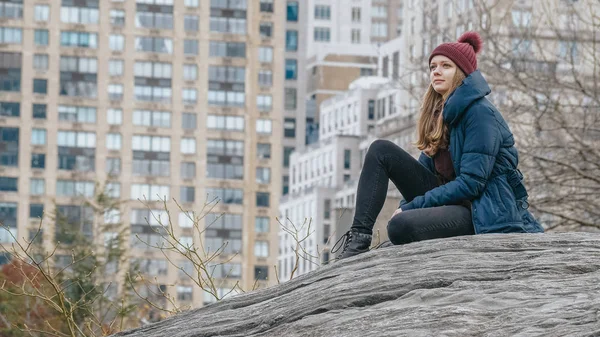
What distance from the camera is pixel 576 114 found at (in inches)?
1065

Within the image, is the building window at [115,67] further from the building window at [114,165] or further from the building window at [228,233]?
the building window at [228,233]

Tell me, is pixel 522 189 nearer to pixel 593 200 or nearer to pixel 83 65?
pixel 593 200

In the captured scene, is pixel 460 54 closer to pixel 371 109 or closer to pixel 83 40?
pixel 83 40

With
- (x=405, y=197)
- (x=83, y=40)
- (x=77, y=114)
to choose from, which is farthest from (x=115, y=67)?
(x=405, y=197)

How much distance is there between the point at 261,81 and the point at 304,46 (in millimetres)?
40034

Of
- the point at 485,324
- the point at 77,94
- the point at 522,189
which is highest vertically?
the point at 77,94

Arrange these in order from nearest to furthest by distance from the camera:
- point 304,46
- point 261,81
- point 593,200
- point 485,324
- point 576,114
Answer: point 485,324 → point 593,200 → point 576,114 → point 261,81 → point 304,46

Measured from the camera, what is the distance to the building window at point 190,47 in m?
133

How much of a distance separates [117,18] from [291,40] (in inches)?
1610

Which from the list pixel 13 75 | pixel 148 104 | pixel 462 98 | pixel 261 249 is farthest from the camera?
pixel 148 104

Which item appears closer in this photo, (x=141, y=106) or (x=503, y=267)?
(x=503, y=267)

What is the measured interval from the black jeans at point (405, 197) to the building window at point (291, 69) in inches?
6209

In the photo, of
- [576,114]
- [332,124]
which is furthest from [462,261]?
[332,124]

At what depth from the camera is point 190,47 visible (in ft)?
435
